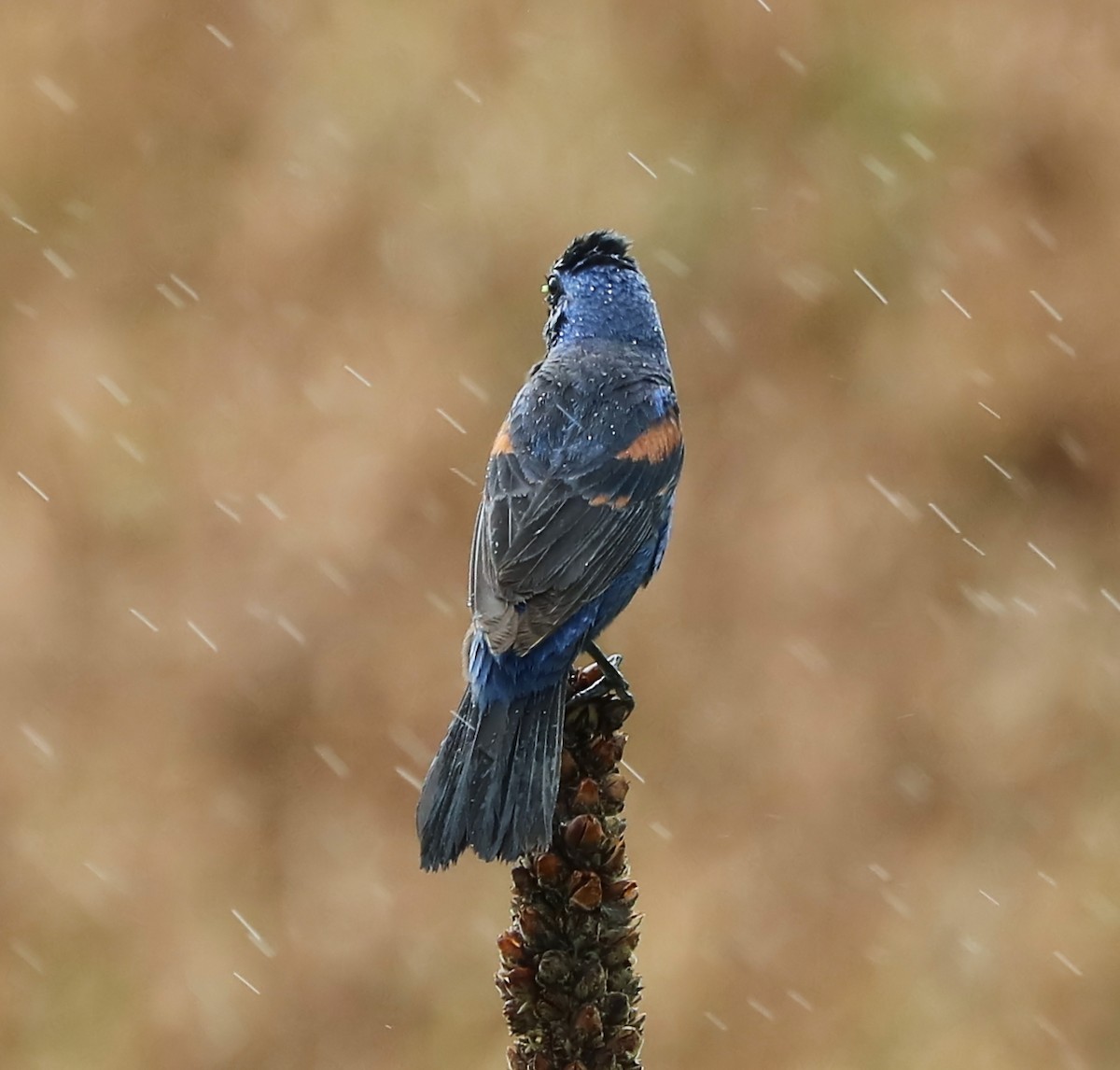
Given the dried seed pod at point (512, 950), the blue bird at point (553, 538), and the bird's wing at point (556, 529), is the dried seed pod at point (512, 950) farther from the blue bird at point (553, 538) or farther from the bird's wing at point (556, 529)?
the bird's wing at point (556, 529)

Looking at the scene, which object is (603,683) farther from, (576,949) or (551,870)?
(576,949)

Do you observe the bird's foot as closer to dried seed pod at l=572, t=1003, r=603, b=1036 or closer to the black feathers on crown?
dried seed pod at l=572, t=1003, r=603, b=1036

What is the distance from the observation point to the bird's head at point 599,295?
4379mm

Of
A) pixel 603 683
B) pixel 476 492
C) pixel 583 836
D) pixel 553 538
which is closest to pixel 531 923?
pixel 583 836

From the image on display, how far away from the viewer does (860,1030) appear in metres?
7.47

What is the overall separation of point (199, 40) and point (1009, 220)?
4446 mm

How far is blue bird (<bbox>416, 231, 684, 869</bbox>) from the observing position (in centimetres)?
283

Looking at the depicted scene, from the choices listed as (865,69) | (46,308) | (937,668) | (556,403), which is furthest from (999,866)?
(46,308)

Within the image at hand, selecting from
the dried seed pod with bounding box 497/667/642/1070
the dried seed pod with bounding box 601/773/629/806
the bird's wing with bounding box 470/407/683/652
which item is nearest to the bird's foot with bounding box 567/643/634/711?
the bird's wing with bounding box 470/407/683/652

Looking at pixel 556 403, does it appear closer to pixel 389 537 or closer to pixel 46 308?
pixel 389 537

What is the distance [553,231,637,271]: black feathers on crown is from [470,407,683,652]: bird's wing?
56 cm

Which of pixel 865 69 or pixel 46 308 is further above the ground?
pixel 865 69

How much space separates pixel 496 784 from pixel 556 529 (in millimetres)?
983

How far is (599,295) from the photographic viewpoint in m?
4.41
